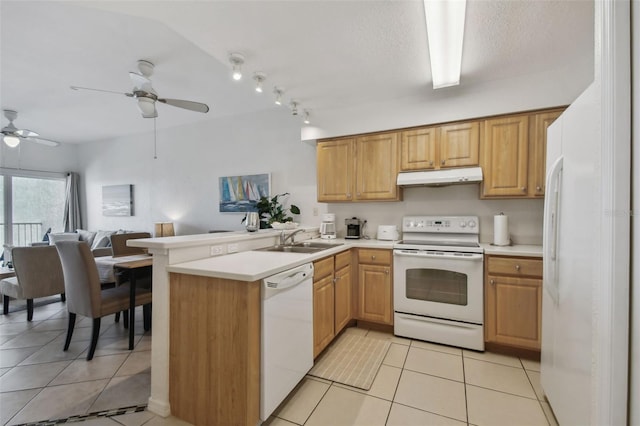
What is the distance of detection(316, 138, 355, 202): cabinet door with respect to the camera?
130 inches

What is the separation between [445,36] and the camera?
6.18ft

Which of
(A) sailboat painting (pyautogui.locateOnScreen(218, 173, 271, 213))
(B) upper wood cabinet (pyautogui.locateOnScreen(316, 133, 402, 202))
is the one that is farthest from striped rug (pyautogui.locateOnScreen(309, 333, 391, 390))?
(A) sailboat painting (pyautogui.locateOnScreen(218, 173, 271, 213))

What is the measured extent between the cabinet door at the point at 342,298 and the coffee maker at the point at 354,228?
24.1 inches

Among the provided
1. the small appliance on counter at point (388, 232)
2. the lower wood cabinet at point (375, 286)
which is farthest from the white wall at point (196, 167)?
the lower wood cabinet at point (375, 286)

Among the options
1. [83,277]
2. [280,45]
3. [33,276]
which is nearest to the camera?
[280,45]

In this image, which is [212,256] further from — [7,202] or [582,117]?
[7,202]

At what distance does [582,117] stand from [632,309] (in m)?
0.84

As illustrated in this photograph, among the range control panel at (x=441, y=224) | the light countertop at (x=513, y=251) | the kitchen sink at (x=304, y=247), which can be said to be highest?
the range control panel at (x=441, y=224)

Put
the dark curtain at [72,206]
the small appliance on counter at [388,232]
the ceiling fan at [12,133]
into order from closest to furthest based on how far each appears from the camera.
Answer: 1. the small appliance on counter at [388,232]
2. the ceiling fan at [12,133]
3. the dark curtain at [72,206]

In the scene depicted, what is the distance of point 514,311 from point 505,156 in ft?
4.67

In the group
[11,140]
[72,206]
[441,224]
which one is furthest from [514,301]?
[72,206]

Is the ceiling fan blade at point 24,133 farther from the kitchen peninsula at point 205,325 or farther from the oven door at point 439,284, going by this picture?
the oven door at point 439,284

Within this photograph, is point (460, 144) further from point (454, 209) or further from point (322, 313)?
point (322, 313)

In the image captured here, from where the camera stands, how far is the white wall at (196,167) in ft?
12.9
